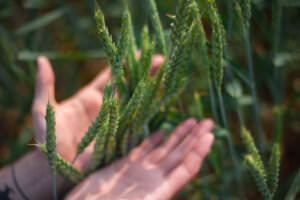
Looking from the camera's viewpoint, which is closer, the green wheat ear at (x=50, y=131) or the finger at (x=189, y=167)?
the green wheat ear at (x=50, y=131)

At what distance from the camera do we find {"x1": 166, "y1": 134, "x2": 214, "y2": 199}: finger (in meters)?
0.74

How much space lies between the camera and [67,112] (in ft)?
2.93

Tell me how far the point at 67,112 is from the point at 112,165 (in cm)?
23

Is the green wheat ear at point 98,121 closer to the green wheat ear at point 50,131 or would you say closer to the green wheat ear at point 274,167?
the green wheat ear at point 50,131

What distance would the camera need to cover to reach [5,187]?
2.82 ft

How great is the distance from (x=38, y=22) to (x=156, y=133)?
672mm

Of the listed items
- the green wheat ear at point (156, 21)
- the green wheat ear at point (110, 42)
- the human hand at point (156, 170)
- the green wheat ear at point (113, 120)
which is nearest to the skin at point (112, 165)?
the human hand at point (156, 170)

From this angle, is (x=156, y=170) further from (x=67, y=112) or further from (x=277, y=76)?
(x=277, y=76)

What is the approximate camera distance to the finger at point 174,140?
2.72 ft

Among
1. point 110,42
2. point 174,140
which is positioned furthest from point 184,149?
point 110,42

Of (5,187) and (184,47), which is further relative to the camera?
(5,187)

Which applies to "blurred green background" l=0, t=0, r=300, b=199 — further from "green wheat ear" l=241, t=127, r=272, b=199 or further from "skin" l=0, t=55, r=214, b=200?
"green wheat ear" l=241, t=127, r=272, b=199

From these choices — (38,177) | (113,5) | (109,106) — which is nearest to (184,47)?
(109,106)

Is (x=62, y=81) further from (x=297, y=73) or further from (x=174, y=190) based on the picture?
(x=297, y=73)
